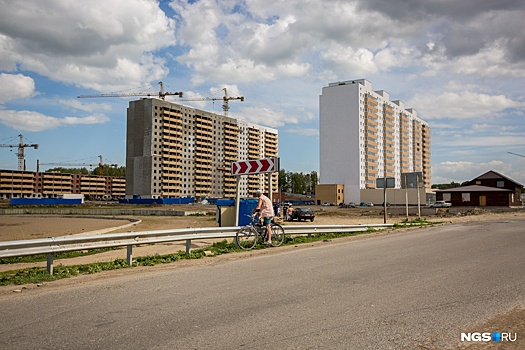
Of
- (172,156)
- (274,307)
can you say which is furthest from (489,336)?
(172,156)

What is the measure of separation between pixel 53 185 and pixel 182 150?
64260mm

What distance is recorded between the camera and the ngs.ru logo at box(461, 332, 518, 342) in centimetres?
468

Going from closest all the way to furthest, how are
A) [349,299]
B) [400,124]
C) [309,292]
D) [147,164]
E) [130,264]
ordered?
1. [349,299]
2. [309,292]
3. [130,264]
4. [147,164]
5. [400,124]

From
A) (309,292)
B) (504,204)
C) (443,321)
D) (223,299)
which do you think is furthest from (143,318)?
(504,204)

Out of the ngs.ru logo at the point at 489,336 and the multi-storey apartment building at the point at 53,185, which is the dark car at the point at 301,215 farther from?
the multi-storey apartment building at the point at 53,185

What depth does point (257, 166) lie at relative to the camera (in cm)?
1653

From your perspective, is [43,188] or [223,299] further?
[43,188]

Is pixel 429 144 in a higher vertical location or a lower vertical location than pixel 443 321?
higher

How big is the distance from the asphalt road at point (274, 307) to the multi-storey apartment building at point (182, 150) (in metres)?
110

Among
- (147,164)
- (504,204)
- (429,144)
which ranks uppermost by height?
(429,144)

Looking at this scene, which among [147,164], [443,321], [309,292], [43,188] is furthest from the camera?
[43,188]

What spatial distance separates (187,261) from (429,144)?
575ft

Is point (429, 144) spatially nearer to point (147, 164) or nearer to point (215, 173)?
point (215, 173)

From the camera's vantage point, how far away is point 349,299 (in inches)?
250
